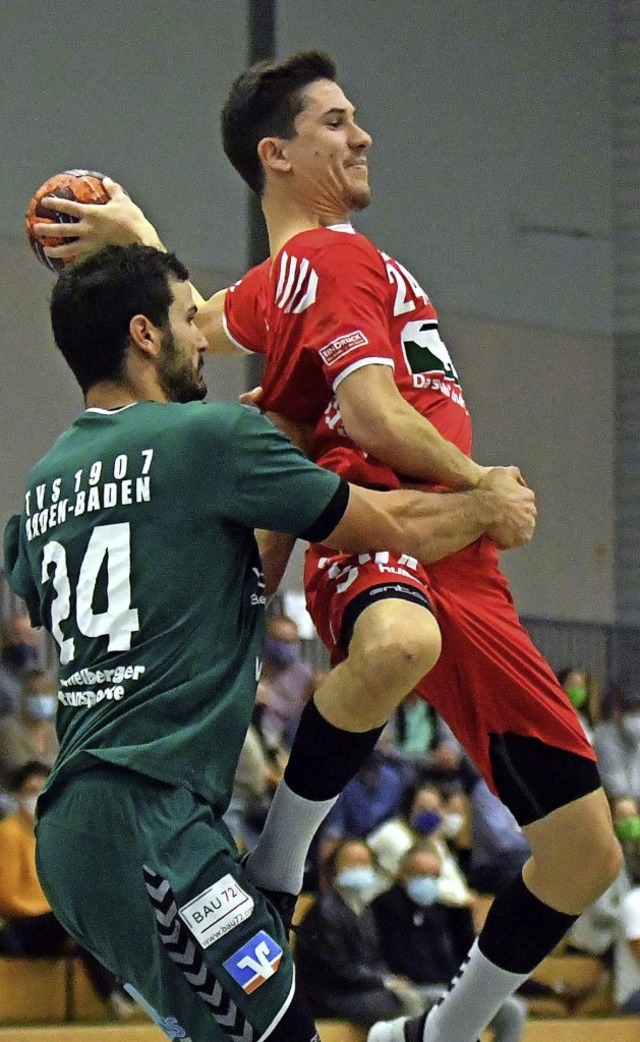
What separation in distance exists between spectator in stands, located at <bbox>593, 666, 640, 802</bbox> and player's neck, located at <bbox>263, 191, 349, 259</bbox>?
7214 mm

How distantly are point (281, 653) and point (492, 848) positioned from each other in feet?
5.05

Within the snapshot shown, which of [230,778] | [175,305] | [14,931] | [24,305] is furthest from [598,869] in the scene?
[24,305]

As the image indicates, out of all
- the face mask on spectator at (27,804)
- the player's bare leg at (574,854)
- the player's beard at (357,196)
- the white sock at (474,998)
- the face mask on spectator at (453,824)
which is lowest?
the face mask on spectator at (453,824)

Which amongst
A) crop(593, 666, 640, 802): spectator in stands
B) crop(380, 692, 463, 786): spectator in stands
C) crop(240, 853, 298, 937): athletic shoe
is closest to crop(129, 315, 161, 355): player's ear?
crop(240, 853, 298, 937): athletic shoe

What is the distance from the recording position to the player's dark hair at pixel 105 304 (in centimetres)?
358

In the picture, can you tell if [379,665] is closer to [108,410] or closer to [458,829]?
[108,410]

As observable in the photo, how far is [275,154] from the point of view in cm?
427

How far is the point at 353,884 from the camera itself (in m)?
8.56

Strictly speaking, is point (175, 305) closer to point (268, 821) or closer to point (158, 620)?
point (158, 620)

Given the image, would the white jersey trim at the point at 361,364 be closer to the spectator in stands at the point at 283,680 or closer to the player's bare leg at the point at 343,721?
the player's bare leg at the point at 343,721

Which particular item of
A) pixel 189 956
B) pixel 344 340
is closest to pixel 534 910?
pixel 189 956

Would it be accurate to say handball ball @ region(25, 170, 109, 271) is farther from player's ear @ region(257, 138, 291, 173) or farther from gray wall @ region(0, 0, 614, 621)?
gray wall @ region(0, 0, 614, 621)

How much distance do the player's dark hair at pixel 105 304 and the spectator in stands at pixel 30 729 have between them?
4.73 metres

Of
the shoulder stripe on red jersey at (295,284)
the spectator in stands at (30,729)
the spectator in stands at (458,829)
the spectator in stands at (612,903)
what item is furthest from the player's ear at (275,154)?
the spectator in stands at (612,903)
